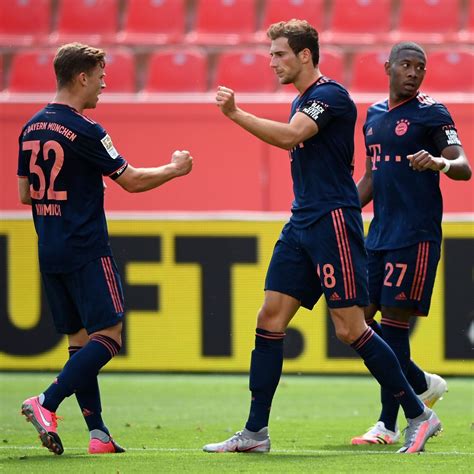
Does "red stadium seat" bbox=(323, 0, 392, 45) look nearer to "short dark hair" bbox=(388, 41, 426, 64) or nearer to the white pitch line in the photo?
"short dark hair" bbox=(388, 41, 426, 64)

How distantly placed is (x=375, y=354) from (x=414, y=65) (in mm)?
1506

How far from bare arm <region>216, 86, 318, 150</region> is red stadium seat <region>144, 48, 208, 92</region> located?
21.9 ft

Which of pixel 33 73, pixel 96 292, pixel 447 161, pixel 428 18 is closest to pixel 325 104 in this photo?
pixel 447 161

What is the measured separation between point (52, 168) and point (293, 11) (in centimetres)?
769

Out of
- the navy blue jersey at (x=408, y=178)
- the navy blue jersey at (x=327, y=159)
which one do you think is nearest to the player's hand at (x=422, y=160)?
the navy blue jersey at (x=327, y=159)

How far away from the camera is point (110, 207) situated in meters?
11.4

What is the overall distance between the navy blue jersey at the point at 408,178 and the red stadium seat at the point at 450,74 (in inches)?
241

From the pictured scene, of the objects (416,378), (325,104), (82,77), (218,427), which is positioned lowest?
(218,427)

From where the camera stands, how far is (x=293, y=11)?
13.0 m

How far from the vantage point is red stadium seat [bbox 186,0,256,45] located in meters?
13.0

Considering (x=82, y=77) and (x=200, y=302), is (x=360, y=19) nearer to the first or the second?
(x=200, y=302)

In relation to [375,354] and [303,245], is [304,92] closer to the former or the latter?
[303,245]

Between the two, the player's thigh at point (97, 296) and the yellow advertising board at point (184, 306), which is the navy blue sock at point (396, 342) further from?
the yellow advertising board at point (184, 306)

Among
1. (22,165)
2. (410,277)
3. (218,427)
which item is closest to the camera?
(22,165)
